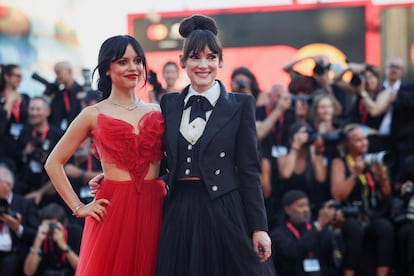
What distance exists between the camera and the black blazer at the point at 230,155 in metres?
4.63

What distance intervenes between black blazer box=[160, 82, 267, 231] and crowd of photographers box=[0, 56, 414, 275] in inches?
120

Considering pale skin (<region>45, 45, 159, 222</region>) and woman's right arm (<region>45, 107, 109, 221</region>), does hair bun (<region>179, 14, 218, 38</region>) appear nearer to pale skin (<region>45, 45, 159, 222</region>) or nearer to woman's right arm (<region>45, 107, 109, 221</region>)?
pale skin (<region>45, 45, 159, 222</region>)

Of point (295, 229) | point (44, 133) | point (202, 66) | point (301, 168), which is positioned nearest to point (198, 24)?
point (202, 66)

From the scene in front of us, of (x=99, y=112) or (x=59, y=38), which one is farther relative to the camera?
(x=59, y=38)

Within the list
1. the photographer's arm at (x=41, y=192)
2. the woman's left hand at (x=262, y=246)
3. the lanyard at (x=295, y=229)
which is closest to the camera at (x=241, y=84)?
the lanyard at (x=295, y=229)

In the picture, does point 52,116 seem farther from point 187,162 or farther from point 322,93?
point 187,162

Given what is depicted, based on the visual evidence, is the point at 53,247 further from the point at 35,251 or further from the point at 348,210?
the point at 348,210

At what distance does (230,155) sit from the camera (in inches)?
185

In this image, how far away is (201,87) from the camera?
188 inches

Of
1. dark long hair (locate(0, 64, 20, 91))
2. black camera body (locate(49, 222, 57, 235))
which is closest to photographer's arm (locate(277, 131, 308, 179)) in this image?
black camera body (locate(49, 222, 57, 235))

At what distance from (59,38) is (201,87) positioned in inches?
269

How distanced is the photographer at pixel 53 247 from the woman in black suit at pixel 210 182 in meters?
3.42

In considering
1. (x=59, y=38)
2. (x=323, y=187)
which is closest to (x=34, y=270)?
(x=323, y=187)

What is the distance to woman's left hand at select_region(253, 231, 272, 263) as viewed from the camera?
4.61 meters
